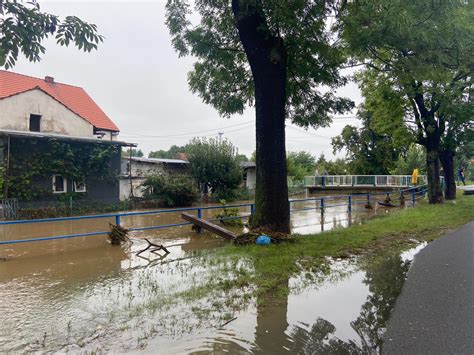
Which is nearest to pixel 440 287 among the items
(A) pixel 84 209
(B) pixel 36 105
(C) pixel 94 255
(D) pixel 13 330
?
(D) pixel 13 330

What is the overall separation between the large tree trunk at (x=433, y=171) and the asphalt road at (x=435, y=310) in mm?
12992

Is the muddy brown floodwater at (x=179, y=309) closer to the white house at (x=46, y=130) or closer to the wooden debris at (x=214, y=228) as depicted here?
the wooden debris at (x=214, y=228)

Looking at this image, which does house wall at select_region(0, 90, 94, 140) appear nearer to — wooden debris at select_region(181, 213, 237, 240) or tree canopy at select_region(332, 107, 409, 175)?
wooden debris at select_region(181, 213, 237, 240)

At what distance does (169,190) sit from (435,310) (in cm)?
2016

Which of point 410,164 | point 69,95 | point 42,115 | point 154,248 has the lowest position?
point 154,248

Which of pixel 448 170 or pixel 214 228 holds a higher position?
pixel 448 170

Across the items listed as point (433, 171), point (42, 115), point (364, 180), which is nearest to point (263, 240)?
point (433, 171)

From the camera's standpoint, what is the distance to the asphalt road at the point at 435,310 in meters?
3.61

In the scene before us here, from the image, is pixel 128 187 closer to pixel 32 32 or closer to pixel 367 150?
pixel 32 32

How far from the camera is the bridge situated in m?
34.8

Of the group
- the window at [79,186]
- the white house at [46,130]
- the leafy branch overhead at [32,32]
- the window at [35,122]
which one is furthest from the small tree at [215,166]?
the leafy branch overhead at [32,32]

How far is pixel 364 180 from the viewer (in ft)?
121

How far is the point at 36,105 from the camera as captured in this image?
22.8m

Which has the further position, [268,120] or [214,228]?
[214,228]
